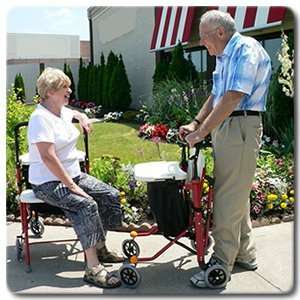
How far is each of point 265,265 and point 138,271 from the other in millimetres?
884

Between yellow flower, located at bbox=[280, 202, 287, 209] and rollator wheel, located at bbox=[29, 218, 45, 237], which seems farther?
yellow flower, located at bbox=[280, 202, 287, 209]

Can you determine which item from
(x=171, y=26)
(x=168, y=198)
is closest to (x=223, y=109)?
(x=168, y=198)

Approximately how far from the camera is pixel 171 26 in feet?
40.4

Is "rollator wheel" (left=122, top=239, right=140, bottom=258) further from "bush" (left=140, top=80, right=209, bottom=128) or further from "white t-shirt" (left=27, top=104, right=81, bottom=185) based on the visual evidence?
"bush" (left=140, top=80, right=209, bottom=128)

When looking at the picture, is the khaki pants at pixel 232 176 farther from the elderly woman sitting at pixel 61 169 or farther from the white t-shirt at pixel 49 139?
the white t-shirt at pixel 49 139

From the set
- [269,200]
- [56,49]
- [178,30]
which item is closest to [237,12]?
[178,30]

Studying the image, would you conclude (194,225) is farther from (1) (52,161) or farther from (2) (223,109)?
(1) (52,161)

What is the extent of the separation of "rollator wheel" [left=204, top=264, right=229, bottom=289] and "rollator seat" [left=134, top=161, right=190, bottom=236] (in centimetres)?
33

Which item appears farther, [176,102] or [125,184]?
[176,102]

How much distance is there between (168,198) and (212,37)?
3.41 feet

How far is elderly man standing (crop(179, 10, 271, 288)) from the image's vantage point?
9.69 ft

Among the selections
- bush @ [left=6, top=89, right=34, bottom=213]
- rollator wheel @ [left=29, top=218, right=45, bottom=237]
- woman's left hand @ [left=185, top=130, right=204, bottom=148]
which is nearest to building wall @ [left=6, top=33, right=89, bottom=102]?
bush @ [left=6, top=89, right=34, bottom=213]

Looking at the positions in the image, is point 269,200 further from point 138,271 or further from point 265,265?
point 138,271

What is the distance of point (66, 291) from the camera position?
321 centimetres
